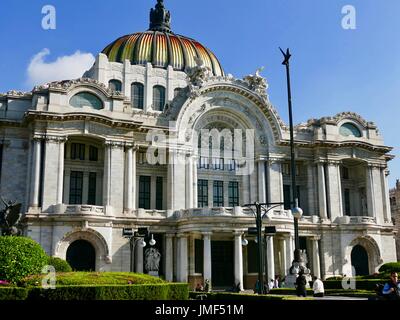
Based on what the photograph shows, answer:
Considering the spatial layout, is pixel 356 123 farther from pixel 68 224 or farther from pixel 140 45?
pixel 68 224

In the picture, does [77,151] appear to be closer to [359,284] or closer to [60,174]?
[60,174]

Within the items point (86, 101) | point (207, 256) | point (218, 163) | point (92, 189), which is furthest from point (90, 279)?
point (218, 163)

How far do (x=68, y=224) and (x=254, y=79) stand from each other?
24.4m

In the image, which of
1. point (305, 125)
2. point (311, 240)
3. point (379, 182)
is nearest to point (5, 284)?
point (311, 240)

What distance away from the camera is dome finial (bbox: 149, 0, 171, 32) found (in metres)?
77.8

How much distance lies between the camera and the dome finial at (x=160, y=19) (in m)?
77.8

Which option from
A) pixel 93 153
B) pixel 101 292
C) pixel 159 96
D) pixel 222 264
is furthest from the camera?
pixel 159 96

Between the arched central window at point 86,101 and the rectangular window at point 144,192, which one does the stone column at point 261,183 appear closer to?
the rectangular window at point 144,192

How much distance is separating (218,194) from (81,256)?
1595 cm

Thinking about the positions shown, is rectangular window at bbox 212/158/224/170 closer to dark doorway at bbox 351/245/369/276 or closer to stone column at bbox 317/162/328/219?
stone column at bbox 317/162/328/219

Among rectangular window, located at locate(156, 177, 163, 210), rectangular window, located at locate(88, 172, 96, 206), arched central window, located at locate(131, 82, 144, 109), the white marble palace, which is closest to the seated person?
the white marble palace

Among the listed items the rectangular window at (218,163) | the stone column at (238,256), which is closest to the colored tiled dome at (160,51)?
the rectangular window at (218,163)

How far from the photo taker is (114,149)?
48.4 metres

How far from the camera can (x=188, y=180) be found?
166 ft
